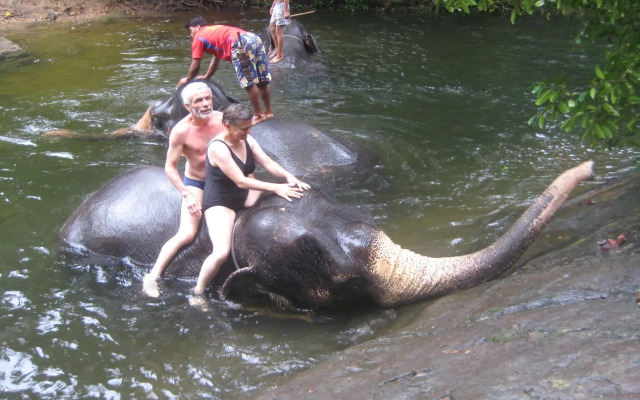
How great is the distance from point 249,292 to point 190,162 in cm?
131

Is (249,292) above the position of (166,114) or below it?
below

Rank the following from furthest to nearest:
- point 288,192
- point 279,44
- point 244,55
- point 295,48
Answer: point 295,48
point 279,44
point 244,55
point 288,192

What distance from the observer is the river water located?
4.26 meters

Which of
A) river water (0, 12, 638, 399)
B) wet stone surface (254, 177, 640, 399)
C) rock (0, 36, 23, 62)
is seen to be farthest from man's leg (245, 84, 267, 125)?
rock (0, 36, 23, 62)

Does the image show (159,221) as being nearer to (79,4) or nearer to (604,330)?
(604,330)

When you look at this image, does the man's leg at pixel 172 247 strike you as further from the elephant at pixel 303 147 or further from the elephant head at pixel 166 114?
the elephant head at pixel 166 114

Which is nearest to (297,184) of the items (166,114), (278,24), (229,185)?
(229,185)

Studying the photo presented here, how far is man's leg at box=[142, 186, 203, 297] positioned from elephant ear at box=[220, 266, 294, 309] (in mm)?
651

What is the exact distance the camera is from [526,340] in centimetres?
298

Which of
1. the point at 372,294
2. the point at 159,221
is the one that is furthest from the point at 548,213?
the point at 159,221

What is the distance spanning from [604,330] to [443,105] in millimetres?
6973

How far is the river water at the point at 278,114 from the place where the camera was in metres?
4.26

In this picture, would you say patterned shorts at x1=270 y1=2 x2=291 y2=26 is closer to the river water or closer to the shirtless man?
the river water

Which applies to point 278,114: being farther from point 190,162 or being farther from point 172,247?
point 172,247
